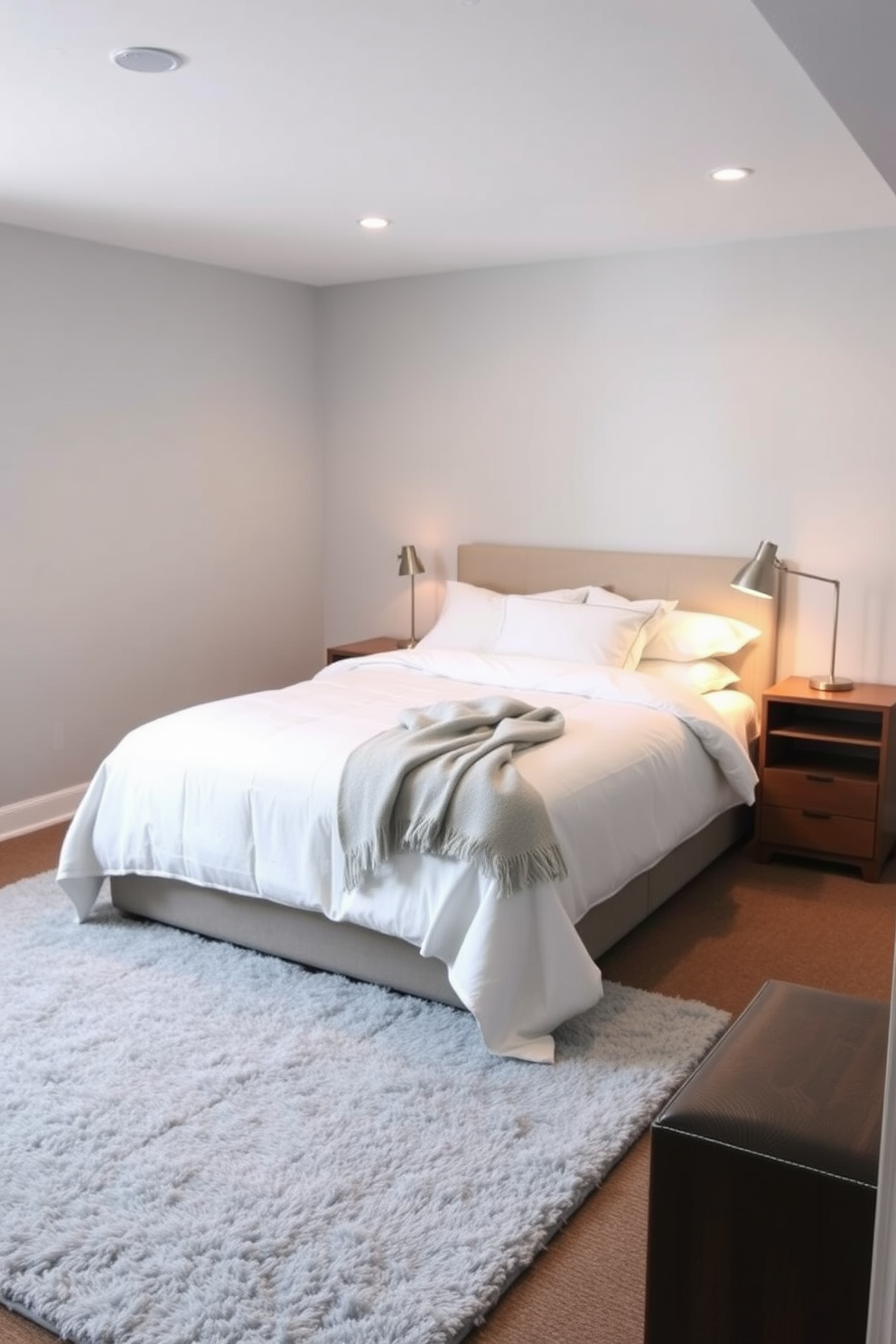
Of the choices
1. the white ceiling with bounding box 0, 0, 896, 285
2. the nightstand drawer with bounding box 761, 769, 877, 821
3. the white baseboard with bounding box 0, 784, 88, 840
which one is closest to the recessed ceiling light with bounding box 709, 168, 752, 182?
the white ceiling with bounding box 0, 0, 896, 285

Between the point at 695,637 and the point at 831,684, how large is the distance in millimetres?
532

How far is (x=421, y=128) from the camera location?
304 centimetres

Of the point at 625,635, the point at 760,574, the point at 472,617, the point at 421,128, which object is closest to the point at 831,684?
the point at 760,574

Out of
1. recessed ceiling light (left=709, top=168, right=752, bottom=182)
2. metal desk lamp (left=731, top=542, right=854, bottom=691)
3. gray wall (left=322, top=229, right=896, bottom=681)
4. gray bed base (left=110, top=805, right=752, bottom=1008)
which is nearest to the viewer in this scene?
gray bed base (left=110, top=805, right=752, bottom=1008)

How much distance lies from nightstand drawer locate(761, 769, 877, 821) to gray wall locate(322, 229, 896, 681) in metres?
0.55

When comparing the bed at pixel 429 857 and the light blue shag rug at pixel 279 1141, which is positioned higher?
the bed at pixel 429 857

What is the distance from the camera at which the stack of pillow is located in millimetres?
4422

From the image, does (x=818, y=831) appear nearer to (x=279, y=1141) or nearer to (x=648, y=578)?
(x=648, y=578)

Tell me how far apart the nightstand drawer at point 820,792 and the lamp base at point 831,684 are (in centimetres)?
31

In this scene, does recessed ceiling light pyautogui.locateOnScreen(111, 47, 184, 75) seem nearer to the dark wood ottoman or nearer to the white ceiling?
the white ceiling

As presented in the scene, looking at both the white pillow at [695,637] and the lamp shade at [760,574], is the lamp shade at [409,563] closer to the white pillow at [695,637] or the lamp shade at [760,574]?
the white pillow at [695,637]

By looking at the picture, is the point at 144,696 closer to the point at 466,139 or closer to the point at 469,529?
the point at 469,529

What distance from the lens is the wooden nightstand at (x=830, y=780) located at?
13.4 feet

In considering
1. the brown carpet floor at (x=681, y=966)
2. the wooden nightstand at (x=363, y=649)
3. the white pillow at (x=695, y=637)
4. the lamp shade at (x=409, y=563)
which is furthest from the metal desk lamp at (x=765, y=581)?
→ the wooden nightstand at (x=363, y=649)
